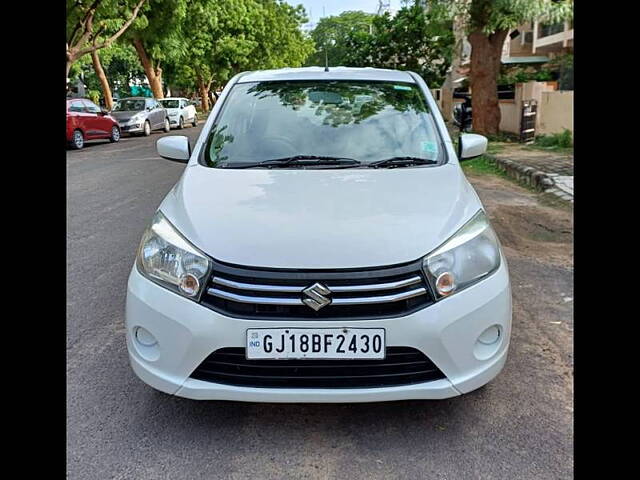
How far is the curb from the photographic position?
917 cm

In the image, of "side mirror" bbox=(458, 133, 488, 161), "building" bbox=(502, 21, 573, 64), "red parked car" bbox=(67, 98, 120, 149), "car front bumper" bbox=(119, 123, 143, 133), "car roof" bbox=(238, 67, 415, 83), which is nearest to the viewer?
"side mirror" bbox=(458, 133, 488, 161)

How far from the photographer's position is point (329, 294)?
8.04ft

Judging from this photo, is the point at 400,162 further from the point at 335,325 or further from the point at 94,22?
the point at 94,22

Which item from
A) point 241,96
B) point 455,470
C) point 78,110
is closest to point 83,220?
point 241,96

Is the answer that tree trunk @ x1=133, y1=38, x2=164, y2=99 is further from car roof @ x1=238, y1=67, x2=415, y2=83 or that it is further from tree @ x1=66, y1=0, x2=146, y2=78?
car roof @ x1=238, y1=67, x2=415, y2=83

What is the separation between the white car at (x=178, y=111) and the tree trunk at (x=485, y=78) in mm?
14793

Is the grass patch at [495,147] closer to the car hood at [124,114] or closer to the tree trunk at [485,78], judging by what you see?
the tree trunk at [485,78]

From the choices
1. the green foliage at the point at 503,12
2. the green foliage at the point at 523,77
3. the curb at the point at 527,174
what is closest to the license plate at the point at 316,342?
the curb at the point at 527,174

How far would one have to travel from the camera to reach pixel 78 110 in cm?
1814

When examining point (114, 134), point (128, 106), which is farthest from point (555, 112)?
point (128, 106)

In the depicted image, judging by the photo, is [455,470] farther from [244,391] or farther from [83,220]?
A: [83,220]

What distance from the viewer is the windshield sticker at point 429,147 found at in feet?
11.8

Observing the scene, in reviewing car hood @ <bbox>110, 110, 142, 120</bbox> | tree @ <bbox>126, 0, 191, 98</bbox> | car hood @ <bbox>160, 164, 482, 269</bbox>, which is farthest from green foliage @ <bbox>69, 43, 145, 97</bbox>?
→ car hood @ <bbox>160, 164, 482, 269</bbox>
